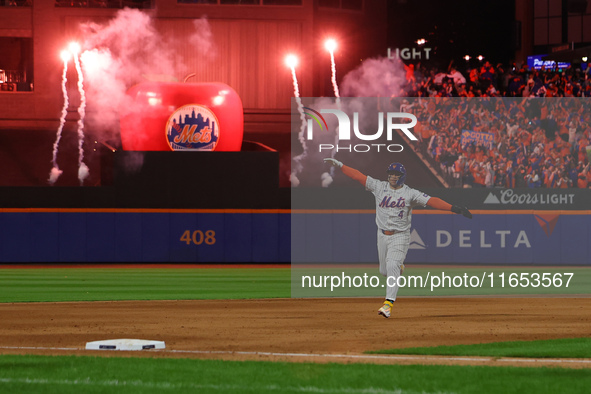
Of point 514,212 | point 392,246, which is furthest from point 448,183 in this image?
point 392,246

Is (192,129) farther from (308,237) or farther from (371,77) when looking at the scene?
(371,77)

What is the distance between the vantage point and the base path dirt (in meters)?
8.78

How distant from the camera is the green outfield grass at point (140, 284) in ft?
51.3

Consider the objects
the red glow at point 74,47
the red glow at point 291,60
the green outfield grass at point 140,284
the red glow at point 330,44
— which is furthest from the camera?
the red glow at point 330,44

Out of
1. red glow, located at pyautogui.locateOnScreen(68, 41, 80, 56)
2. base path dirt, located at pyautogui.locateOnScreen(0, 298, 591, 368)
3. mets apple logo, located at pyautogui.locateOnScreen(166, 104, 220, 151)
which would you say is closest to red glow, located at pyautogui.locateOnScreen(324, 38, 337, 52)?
red glow, located at pyautogui.locateOnScreen(68, 41, 80, 56)

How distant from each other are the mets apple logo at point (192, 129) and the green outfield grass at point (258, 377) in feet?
57.0

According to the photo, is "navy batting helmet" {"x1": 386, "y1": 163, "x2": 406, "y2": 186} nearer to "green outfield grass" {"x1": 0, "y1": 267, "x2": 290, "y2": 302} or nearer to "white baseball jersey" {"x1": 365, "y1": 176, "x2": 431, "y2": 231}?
"white baseball jersey" {"x1": 365, "y1": 176, "x2": 431, "y2": 231}

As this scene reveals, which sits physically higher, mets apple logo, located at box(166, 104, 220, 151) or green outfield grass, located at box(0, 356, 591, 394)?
mets apple logo, located at box(166, 104, 220, 151)

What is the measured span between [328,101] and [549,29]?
2093cm

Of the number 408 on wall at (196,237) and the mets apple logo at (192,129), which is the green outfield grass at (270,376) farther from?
the mets apple logo at (192,129)

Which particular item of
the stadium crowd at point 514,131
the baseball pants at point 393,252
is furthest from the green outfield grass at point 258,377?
the stadium crowd at point 514,131

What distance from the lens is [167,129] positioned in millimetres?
25406

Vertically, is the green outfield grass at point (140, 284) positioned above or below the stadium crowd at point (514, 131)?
below

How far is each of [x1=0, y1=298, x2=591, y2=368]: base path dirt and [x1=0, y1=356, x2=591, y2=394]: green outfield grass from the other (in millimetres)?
575
